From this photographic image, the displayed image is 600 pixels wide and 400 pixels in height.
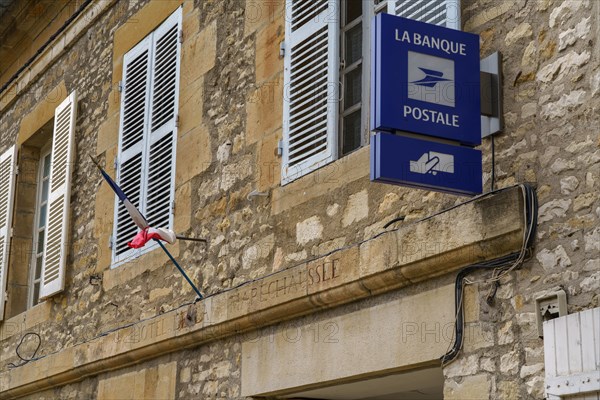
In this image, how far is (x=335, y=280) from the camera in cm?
589

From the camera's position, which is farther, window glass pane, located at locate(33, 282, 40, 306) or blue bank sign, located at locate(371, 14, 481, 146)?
window glass pane, located at locate(33, 282, 40, 306)

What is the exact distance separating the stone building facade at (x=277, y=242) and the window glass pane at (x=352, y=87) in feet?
0.75

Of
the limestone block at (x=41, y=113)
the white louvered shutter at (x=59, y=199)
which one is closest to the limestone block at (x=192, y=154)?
the white louvered shutter at (x=59, y=199)

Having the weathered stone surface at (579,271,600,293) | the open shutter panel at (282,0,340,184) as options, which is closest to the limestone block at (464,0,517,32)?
the open shutter panel at (282,0,340,184)

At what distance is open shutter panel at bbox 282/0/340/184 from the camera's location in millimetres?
6359

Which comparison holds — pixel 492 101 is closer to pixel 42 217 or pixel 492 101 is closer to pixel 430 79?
pixel 430 79

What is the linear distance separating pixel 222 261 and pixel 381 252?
177 centimetres

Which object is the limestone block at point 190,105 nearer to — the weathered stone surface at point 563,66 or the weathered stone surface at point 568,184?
the weathered stone surface at point 563,66

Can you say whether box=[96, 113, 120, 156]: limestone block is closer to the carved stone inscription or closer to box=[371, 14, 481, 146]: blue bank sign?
the carved stone inscription

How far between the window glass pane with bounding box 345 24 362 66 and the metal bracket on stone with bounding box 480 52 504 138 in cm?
131

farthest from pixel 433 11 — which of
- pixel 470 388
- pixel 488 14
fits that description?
pixel 470 388

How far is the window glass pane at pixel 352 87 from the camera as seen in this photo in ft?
20.8

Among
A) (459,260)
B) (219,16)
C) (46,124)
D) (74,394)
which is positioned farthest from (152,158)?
(459,260)

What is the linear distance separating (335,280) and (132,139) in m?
3.15
